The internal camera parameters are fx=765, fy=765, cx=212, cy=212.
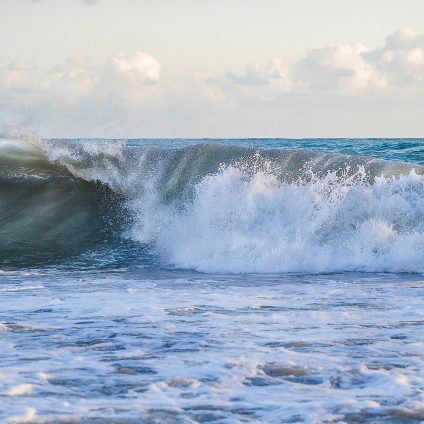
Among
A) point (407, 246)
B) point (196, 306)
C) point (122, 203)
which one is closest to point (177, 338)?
point (196, 306)

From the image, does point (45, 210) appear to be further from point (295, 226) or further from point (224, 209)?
point (295, 226)

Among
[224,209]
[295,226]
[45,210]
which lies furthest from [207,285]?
[45,210]

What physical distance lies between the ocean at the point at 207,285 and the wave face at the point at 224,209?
3 centimetres

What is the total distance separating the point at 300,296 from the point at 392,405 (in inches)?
118

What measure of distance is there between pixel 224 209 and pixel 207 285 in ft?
10.4

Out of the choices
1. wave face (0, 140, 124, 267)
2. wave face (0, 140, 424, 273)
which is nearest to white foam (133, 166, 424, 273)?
wave face (0, 140, 424, 273)

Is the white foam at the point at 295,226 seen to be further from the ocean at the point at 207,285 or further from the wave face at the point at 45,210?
the wave face at the point at 45,210

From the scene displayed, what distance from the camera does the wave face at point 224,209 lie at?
28.8 ft

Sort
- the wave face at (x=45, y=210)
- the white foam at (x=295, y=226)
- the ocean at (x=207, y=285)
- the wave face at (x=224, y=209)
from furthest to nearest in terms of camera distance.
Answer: the wave face at (x=45, y=210)
the wave face at (x=224, y=209)
the white foam at (x=295, y=226)
the ocean at (x=207, y=285)

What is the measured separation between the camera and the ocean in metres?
3.59

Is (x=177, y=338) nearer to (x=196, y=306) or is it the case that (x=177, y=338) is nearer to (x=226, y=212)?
(x=196, y=306)

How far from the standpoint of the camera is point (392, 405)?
11.3 feet

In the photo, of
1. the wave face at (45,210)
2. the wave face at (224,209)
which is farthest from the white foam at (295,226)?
the wave face at (45,210)

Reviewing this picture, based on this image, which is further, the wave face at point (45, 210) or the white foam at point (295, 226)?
the wave face at point (45, 210)
